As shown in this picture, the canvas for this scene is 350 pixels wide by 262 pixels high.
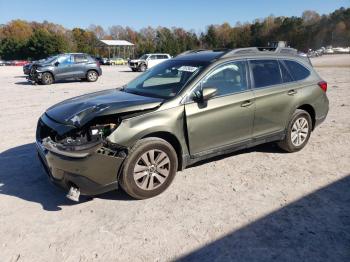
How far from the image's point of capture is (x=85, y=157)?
3.95 meters

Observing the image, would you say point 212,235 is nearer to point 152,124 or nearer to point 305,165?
point 152,124

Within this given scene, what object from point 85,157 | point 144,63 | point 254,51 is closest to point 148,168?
point 85,157

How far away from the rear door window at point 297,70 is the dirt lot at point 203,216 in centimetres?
130

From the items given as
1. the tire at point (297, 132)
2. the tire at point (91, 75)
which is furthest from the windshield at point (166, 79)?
the tire at point (91, 75)

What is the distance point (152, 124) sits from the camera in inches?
169

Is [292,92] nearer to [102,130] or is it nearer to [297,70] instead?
[297,70]

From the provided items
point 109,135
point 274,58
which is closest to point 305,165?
point 274,58

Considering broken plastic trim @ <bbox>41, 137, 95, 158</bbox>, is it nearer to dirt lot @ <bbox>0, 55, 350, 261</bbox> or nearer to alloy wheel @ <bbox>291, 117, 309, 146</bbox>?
dirt lot @ <bbox>0, 55, 350, 261</bbox>

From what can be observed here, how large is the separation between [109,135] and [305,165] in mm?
3071

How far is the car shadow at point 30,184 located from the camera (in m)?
4.45

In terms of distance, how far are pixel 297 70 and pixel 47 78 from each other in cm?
1624

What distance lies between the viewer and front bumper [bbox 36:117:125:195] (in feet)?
13.0

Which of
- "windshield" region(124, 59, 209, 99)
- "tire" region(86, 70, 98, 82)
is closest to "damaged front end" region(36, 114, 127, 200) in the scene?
"windshield" region(124, 59, 209, 99)

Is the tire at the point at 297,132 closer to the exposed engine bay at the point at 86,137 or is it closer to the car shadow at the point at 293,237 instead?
the car shadow at the point at 293,237
